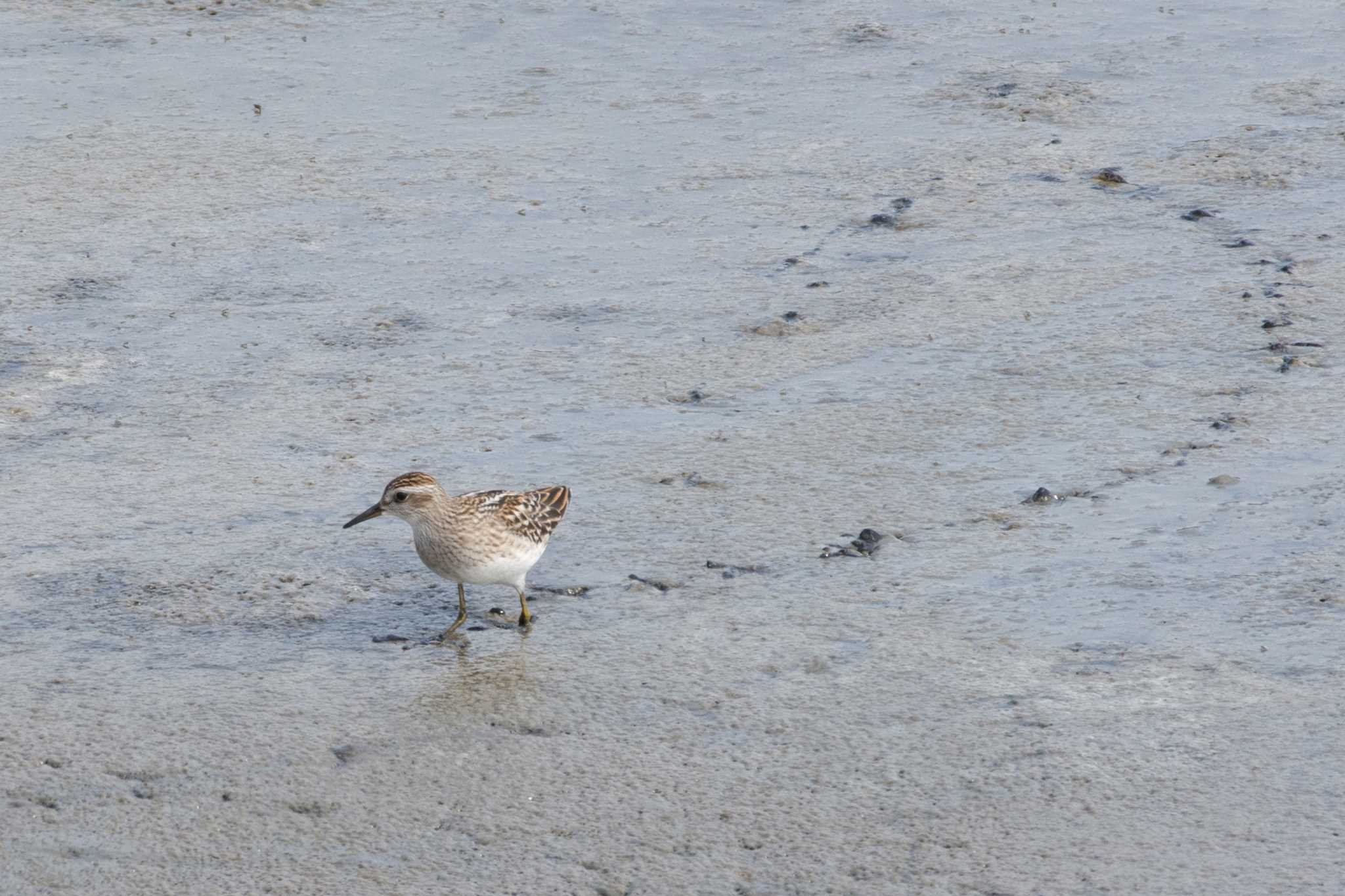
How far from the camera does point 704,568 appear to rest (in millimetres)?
6727

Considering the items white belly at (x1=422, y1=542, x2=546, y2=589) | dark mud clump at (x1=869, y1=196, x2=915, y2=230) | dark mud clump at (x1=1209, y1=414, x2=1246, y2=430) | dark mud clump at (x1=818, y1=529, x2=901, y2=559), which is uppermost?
dark mud clump at (x1=869, y1=196, x2=915, y2=230)

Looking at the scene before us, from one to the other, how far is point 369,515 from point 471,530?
1.79ft

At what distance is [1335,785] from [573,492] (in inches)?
128

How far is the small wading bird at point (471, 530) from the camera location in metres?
6.23

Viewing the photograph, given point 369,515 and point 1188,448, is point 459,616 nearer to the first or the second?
point 369,515

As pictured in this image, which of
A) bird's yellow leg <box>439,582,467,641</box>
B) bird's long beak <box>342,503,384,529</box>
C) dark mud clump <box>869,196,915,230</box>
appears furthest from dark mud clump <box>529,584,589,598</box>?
dark mud clump <box>869,196,915,230</box>

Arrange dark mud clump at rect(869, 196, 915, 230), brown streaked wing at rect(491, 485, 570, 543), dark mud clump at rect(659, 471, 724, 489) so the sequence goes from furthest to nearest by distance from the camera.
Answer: dark mud clump at rect(869, 196, 915, 230)
dark mud clump at rect(659, 471, 724, 489)
brown streaked wing at rect(491, 485, 570, 543)

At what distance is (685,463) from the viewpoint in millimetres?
7633

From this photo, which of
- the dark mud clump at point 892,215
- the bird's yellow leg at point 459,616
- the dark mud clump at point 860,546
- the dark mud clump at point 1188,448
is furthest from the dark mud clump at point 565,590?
the dark mud clump at point 892,215

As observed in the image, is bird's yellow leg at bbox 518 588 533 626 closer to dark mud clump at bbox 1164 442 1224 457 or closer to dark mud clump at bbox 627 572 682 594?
dark mud clump at bbox 627 572 682 594

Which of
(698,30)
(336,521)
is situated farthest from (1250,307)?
(698,30)

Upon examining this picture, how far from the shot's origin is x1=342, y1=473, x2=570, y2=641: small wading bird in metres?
6.23

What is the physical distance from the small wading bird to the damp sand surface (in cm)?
23

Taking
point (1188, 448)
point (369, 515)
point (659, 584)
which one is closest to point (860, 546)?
point (659, 584)
